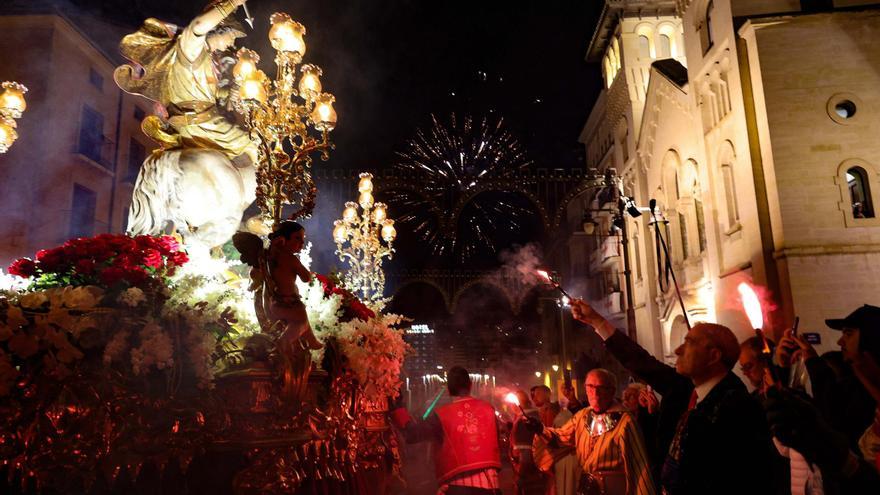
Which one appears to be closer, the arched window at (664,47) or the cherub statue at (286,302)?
the cherub statue at (286,302)

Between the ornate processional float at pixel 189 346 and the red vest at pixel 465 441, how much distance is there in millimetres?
708

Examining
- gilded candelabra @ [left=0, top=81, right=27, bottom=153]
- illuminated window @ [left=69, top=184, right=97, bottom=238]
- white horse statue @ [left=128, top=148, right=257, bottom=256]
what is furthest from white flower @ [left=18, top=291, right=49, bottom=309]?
illuminated window @ [left=69, top=184, right=97, bottom=238]

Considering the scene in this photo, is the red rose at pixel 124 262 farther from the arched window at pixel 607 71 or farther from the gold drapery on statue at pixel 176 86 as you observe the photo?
the arched window at pixel 607 71

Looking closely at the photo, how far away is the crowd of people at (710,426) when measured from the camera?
213 cm

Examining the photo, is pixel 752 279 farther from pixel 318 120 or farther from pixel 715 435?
pixel 715 435

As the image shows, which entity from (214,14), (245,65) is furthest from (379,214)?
(214,14)

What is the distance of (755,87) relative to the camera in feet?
50.2

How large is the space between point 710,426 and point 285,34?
599 cm

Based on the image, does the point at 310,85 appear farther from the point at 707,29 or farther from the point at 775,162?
the point at 707,29

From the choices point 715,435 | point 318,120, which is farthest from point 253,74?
point 715,435

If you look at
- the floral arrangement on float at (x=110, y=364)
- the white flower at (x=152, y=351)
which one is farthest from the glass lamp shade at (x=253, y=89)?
the white flower at (x=152, y=351)

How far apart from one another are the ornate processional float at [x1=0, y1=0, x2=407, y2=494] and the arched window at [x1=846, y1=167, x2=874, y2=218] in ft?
44.8

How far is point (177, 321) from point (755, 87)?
15.7 meters

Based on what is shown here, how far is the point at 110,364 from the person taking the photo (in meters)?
3.79
